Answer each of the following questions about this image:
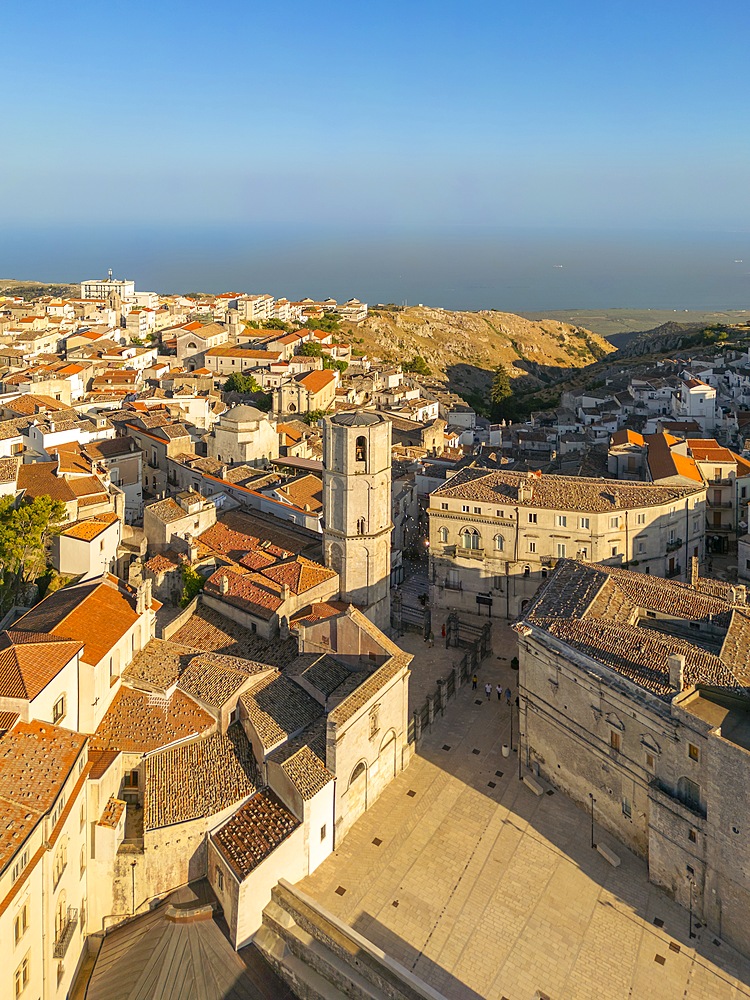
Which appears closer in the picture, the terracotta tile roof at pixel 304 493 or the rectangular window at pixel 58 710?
the rectangular window at pixel 58 710

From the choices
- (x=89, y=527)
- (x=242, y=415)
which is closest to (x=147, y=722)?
(x=89, y=527)

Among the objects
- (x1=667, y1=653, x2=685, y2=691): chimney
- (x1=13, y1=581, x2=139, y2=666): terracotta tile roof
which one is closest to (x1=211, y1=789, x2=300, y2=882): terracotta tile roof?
(x1=13, y1=581, x2=139, y2=666): terracotta tile roof

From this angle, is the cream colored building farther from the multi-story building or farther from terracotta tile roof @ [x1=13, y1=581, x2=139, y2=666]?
the multi-story building

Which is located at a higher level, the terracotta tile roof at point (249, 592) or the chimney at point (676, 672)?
the chimney at point (676, 672)

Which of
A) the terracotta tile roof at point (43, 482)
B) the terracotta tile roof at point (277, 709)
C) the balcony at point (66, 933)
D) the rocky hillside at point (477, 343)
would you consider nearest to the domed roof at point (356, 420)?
the terracotta tile roof at point (277, 709)

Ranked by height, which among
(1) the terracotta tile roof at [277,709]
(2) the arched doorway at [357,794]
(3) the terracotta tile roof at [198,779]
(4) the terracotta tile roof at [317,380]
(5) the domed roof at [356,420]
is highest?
(5) the domed roof at [356,420]

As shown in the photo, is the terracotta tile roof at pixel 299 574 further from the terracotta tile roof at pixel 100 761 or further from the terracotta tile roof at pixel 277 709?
the terracotta tile roof at pixel 100 761
